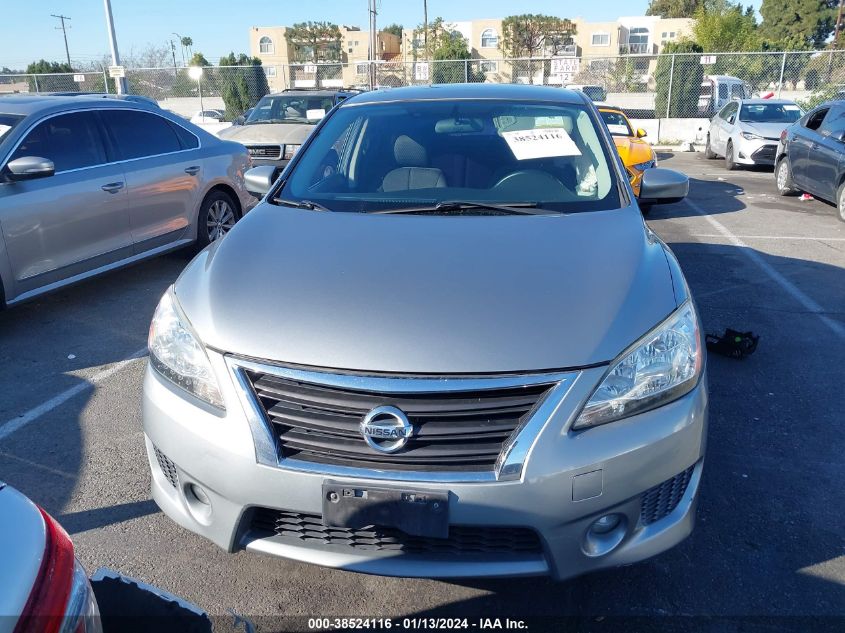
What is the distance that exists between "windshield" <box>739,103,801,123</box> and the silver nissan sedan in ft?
48.3

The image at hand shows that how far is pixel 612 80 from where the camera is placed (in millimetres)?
30328

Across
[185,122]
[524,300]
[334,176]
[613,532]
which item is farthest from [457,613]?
[185,122]

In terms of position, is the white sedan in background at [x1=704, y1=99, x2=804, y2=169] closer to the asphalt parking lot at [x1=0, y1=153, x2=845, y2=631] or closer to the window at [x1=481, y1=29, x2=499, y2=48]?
the asphalt parking lot at [x1=0, y1=153, x2=845, y2=631]

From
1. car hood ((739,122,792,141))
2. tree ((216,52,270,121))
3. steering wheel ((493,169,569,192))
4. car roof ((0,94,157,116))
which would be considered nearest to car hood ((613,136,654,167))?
car hood ((739,122,792,141))

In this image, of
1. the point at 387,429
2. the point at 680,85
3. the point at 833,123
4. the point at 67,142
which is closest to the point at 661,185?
the point at 387,429

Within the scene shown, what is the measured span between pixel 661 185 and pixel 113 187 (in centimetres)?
431

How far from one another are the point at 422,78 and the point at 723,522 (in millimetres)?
23859

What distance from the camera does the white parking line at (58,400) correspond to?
3732mm

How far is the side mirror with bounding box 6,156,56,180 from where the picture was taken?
4758mm

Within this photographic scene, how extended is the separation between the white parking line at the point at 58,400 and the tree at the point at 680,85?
2142cm

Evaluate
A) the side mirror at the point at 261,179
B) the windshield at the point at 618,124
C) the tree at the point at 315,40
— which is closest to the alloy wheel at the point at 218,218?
the side mirror at the point at 261,179

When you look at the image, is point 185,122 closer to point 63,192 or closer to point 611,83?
point 63,192

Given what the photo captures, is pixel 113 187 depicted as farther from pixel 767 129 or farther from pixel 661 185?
pixel 767 129

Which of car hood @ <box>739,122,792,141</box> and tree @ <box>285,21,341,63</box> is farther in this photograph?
tree @ <box>285,21,341,63</box>
